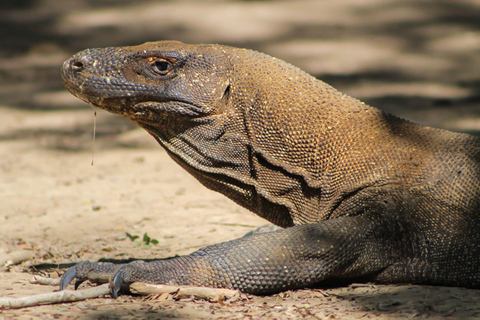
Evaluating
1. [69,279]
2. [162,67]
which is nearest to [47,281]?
[69,279]

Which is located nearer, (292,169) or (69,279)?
(69,279)

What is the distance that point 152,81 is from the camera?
4152mm

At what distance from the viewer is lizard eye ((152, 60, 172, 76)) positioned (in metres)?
4.16

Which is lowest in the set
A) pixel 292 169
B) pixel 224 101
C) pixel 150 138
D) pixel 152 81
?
pixel 292 169

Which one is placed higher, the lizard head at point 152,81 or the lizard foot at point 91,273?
the lizard head at point 152,81

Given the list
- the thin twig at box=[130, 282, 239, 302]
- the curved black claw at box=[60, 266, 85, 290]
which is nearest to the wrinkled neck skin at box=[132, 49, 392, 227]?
the thin twig at box=[130, 282, 239, 302]

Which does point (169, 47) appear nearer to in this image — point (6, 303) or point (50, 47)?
point (6, 303)

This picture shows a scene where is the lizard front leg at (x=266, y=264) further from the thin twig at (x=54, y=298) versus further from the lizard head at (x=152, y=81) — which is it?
the lizard head at (x=152, y=81)

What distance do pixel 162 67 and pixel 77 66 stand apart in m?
0.62

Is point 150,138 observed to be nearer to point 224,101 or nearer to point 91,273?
point 224,101

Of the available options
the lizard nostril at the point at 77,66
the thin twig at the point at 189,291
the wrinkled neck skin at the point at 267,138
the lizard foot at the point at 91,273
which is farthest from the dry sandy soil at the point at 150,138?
the lizard nostril at the point at 77,66

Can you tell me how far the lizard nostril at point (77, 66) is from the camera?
4.21 m

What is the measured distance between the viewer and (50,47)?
1300cm

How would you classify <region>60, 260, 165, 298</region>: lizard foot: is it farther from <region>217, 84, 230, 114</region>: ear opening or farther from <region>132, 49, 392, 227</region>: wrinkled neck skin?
<region>217, 84, 230, 114</region>: ear opening
